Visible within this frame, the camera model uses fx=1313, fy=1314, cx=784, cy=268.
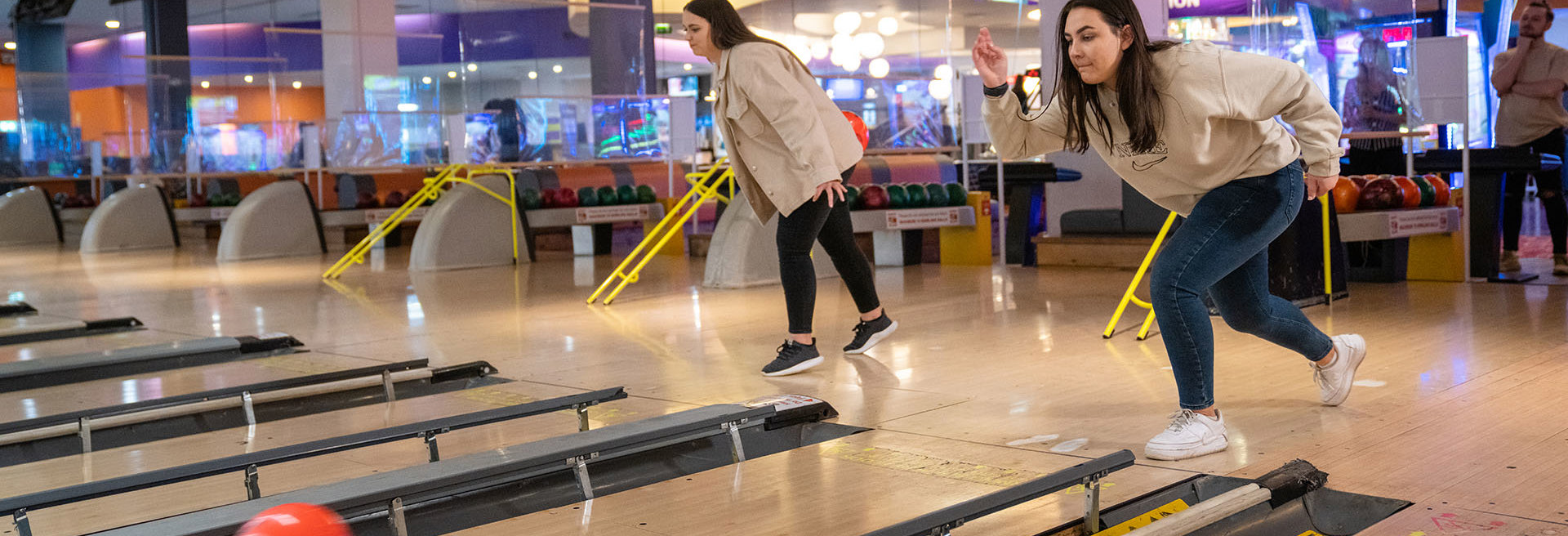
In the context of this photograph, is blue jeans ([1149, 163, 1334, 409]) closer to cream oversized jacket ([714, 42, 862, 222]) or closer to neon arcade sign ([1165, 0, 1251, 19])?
cream oversized jacket ([714, 42, 862, 222])

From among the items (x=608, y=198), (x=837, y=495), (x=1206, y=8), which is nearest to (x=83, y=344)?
(x=837, y=495)

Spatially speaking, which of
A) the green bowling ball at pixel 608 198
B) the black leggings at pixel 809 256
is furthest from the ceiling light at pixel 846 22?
the black leggings at pixel 809 256

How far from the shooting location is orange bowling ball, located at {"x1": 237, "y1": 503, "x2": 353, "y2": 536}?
3.43 feet

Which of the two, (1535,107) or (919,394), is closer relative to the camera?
(919,394)

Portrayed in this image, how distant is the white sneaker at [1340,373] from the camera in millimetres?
3271

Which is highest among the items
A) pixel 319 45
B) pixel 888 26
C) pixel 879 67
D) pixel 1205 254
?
pixel 319 45

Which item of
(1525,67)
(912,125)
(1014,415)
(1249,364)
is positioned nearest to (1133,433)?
(1014,415)

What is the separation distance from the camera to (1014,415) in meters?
3.37

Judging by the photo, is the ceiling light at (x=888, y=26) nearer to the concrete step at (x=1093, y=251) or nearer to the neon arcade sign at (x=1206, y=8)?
the neon arcade sign at (x=1206, y=8)

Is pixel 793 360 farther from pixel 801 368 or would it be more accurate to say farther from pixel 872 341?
pixel 872 341

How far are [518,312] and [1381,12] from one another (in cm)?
498

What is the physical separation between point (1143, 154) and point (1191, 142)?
13cm

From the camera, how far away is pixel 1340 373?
10.7 feet

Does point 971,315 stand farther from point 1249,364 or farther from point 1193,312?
point 1193,312
